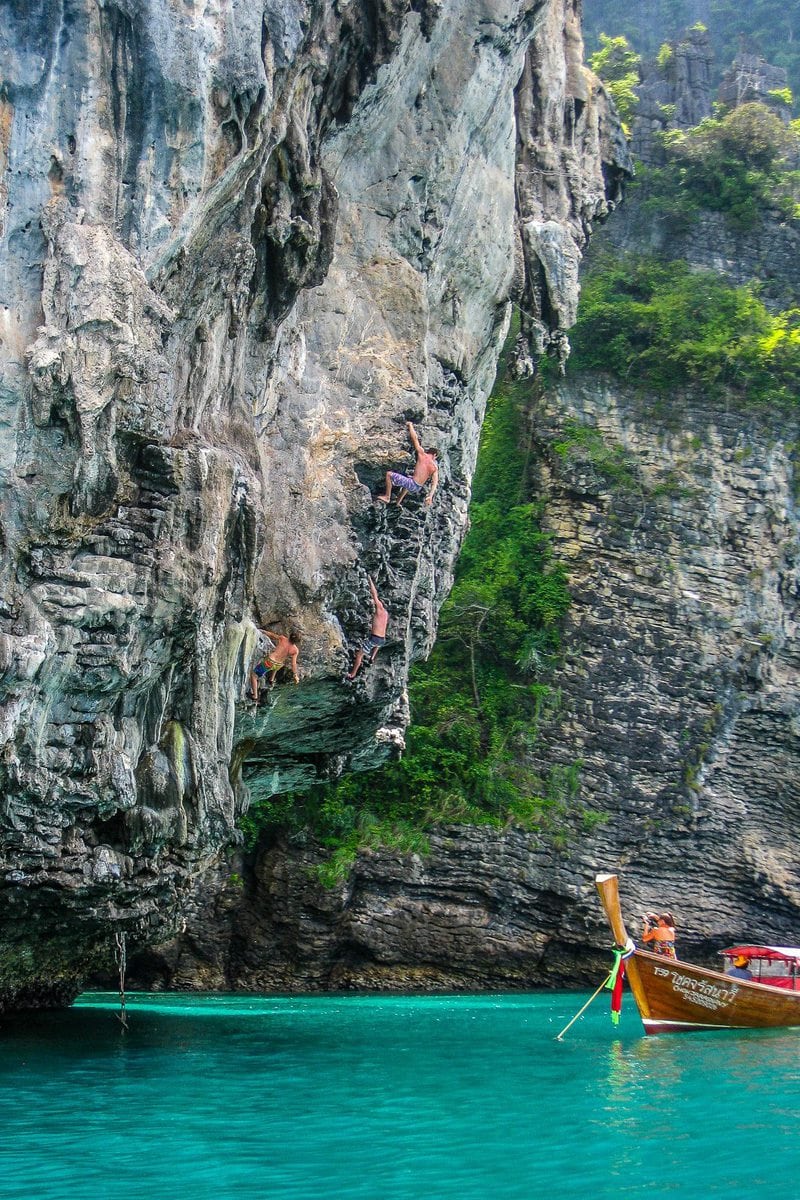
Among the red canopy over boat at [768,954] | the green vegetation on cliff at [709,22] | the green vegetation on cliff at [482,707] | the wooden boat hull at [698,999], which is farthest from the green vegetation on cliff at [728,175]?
the green vegetation on cliff at [709,22]

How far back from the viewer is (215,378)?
12250mm

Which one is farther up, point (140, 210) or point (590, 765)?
point (140, 210)

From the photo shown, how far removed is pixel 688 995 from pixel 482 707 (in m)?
10.4

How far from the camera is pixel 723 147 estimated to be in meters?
28.5

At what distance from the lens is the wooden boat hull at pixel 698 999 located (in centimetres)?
1501

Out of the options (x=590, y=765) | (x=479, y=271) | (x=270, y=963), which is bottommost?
(x=270, y=963)

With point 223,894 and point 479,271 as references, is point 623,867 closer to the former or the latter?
point 223,894

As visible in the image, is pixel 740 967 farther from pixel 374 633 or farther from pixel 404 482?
pixel 404 482

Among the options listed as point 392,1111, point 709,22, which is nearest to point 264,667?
point 392,1111

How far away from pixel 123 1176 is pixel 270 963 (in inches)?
584

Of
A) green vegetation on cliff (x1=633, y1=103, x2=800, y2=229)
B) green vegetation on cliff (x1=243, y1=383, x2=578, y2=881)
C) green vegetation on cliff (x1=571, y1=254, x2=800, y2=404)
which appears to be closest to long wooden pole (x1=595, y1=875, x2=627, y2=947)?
green vegetation on cliff (x1=243, y1=383, x2=578, y2=881)

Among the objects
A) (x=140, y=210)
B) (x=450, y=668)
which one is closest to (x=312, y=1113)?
(x=140, y=210)

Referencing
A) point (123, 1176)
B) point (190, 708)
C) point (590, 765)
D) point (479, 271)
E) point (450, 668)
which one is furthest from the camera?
point (450, 668)

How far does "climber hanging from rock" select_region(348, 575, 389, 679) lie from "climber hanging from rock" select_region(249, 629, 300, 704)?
41.3 inches
